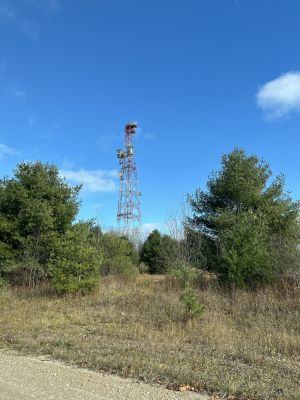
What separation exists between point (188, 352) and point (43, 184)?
48.5 ft

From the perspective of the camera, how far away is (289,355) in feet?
29.0

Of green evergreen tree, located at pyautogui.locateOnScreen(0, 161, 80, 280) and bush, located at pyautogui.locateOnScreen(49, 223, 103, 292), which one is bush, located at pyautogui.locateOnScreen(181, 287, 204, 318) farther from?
green evergreen tree, located at pyautogui.locateOnScreen(0, 161, 80, 280)

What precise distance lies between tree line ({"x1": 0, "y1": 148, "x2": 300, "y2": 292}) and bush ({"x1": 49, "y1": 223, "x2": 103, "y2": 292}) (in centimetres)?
4

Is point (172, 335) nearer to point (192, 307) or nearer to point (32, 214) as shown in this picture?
point (192, 307)

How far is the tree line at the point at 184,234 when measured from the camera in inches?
686

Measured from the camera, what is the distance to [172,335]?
10.7 m

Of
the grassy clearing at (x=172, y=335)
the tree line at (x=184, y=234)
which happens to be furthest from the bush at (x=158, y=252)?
the grassy clearing at (x=172, y=335)

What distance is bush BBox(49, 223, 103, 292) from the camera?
17.7 metres

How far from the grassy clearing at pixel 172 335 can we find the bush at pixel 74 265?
587mm

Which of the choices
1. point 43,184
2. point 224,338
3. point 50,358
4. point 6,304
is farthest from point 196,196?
point 50,358

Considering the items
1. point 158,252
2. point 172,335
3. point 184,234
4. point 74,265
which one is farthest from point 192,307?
point 158,252

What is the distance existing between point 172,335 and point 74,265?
7995mm

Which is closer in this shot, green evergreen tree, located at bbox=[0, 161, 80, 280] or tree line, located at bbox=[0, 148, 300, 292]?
tree line, located at bbox=[0, 148, 300, 292]

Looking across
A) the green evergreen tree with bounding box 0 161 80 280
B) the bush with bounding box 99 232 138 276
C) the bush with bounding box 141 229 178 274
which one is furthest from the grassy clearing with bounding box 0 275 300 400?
the bush with bounding box 141 229 178 274
